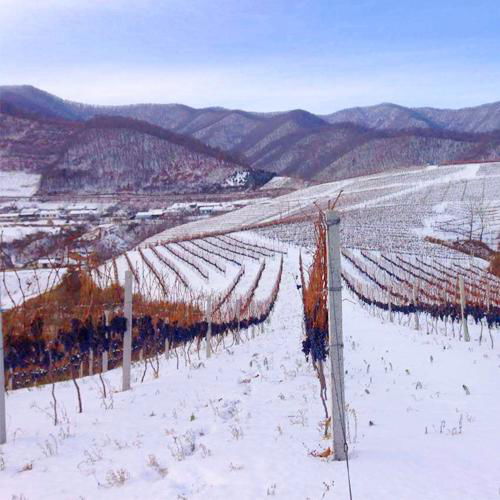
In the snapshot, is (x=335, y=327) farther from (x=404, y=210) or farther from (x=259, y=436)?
(x=404, y=210)

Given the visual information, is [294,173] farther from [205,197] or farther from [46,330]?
[46,330]

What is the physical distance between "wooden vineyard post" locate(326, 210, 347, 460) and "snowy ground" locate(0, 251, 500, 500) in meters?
0.21

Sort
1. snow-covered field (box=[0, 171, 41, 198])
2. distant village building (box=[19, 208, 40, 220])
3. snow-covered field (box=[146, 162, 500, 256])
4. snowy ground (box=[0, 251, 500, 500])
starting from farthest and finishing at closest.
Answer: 1. snow-covered field (box=[0, 171, 41, 198])
2. distant village building (box=[19, 208, 40, 220])
3. snow-covered field (box=[146, 162, 500, 256])
4. snowy ground (box=[0, 251, 500, 500])

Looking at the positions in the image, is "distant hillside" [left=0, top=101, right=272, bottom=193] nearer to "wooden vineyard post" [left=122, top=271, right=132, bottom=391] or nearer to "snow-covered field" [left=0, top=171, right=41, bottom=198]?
"snow-covered field" [left=0, top=171, right=41, bottom=198]

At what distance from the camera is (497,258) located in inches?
1136

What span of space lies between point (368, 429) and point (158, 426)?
180cm

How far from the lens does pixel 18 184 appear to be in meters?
98.2

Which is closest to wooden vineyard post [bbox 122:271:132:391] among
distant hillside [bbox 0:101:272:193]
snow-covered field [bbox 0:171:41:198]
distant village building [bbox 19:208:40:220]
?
distant village building [bbox 19:208:40:220]

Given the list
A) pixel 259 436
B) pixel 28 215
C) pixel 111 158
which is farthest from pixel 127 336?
pixel 111 158

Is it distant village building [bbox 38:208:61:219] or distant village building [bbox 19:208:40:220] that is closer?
distant village building [bbox 19:208:40:220]

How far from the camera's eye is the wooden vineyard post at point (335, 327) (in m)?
3.77

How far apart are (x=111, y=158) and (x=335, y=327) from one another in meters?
114

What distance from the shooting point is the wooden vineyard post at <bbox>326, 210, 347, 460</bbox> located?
3766mm

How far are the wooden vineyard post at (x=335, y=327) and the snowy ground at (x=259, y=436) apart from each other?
209 mm
